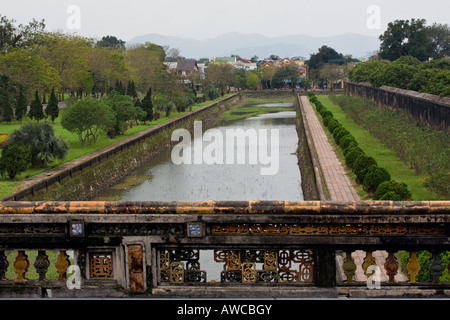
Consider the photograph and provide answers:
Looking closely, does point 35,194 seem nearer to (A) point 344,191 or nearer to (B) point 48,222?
(A) point 344,191

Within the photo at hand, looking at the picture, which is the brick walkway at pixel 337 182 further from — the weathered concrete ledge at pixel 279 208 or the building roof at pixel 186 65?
the building roof at pixel 186 65

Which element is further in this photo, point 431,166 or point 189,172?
point 189,172

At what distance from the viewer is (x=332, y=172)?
65.8 ft

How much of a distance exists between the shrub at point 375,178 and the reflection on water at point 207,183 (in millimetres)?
4712

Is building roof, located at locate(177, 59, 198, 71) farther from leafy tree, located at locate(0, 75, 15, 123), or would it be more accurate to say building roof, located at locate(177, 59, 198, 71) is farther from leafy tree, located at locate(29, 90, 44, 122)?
leafy tree, located at locate(29, 90, 44, 122)

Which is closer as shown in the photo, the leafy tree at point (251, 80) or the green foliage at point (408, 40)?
the green foliage at point (408, 40)

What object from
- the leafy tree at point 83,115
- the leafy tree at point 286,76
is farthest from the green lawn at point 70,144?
the leafy tree at point 286,76

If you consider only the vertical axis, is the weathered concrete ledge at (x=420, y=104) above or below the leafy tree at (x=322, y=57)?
below

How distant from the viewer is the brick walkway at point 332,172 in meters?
16.2

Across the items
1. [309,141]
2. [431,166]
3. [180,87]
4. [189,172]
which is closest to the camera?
[431,166]

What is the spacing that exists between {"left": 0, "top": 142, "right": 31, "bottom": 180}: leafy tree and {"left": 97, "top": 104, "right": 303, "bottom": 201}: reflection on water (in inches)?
142

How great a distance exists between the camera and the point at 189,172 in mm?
26328
